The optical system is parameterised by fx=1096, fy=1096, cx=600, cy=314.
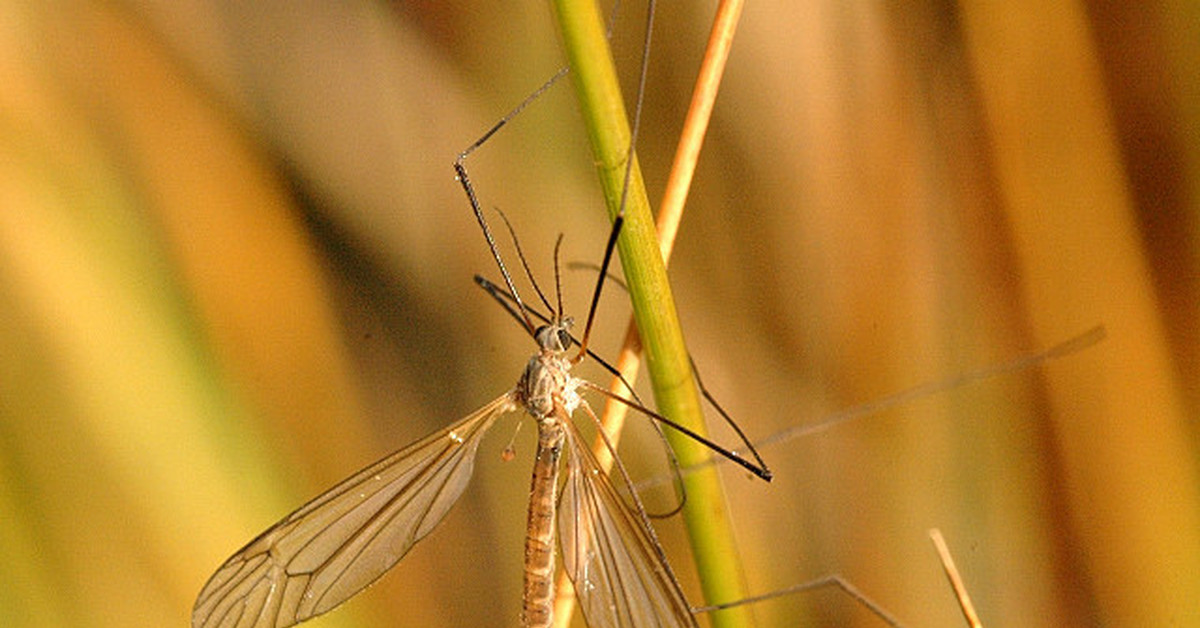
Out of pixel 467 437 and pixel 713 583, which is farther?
pixel 467 437

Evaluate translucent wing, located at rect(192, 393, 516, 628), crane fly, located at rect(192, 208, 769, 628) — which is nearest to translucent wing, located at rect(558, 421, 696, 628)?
crane fly, located at rect(192, 208, 769, 628)

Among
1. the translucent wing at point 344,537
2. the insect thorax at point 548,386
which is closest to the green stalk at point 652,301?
the insect thorax at point 548,386

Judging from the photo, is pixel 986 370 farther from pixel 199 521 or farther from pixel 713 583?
pixel 199 521

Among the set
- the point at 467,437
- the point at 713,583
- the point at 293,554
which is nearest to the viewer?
the point at 713,583

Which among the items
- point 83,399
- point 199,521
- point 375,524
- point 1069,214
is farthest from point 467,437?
point 1069,214

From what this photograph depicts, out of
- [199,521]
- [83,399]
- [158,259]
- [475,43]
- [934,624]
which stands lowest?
[934,624]

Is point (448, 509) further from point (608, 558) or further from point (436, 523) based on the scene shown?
point (608, 558)
